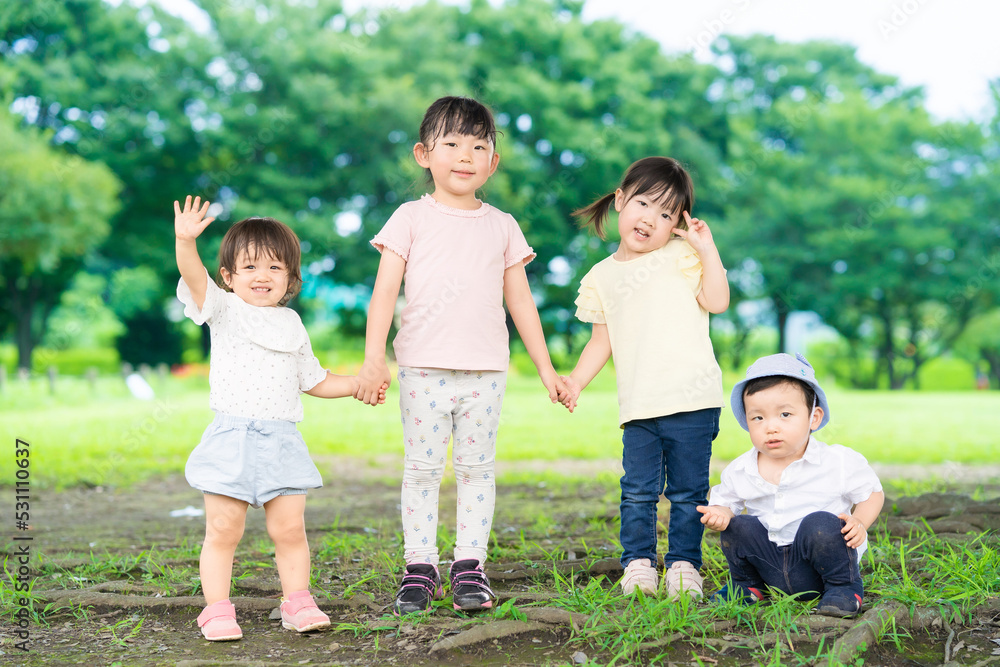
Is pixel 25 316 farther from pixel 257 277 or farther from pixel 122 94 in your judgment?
pixel 257 277

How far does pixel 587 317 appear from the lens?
3494 mm

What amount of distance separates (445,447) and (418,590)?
51 cm

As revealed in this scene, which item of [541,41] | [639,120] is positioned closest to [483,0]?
[541,41]

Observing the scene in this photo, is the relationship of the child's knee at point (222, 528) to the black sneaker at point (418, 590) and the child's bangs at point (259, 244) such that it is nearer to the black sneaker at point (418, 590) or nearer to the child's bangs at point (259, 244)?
the black sneaker at point (418, 590)

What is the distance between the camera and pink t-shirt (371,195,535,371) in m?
3.10

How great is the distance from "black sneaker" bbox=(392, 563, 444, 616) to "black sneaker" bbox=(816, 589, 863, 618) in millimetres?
1314

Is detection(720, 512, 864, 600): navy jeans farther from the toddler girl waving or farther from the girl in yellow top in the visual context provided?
the toddler girl waving

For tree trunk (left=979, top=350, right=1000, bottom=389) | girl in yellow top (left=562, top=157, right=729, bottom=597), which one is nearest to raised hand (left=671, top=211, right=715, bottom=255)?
girl in yellow top (left=562, top=157, right=729, bottom=597)

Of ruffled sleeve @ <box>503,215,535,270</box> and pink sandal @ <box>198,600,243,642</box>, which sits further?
ruffled sleeve @ <box>503,215,535,270</box>

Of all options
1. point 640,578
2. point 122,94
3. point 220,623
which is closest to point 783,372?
point 640,578

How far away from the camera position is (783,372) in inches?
113

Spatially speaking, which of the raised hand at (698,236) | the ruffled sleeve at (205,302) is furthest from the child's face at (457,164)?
the ruffled sleeve at (205,302)

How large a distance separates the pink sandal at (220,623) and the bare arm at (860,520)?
2.01 m

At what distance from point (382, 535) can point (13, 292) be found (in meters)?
22.0
